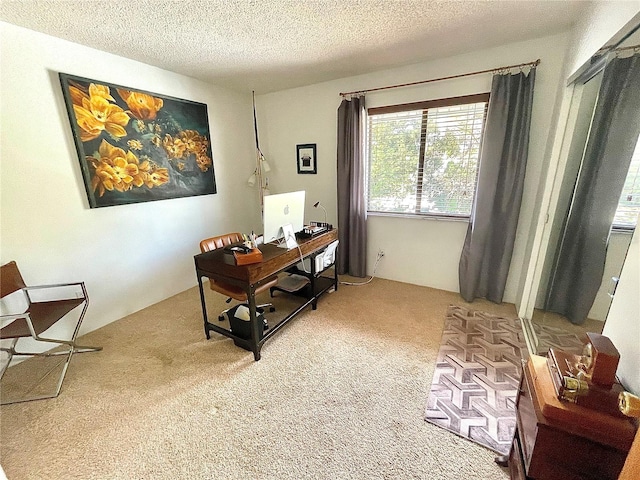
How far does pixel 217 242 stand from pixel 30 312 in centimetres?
137

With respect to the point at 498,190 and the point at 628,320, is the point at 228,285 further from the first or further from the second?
the point at 498,190

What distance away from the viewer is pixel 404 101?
2814mm

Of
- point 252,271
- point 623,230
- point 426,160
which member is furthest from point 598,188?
point 252,271

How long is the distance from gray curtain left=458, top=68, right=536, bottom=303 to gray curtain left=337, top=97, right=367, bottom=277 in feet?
3.82

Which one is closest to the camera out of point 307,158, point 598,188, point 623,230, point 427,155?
point 623,230

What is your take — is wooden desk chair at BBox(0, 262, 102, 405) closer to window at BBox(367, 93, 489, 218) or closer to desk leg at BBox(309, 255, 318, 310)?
desk leg at BBox(309, 255, 318, 310)

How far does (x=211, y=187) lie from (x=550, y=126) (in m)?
3.51

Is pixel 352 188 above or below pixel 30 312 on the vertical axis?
above

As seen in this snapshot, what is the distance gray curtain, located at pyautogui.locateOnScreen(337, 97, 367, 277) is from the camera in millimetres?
2996

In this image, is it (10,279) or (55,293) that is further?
(55,293)

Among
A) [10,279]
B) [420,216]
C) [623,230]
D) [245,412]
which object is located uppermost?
[623,230]

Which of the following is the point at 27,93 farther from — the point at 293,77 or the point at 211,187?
the point at 293,77

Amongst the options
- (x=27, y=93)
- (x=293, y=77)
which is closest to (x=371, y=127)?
(x=293, y=77)

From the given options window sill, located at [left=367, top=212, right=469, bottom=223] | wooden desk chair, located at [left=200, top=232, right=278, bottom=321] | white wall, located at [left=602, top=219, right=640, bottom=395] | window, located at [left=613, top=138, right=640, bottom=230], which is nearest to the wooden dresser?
white wall, located at [left=602, top=219, right=640, bottom=395]
